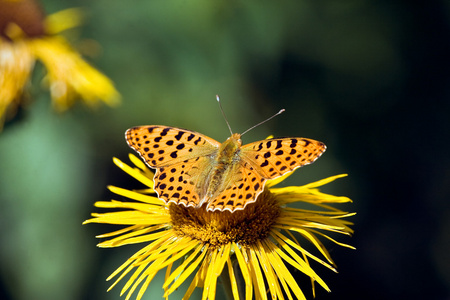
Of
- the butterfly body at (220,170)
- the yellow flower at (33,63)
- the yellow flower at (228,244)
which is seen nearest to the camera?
the yellow flower at (228,244)

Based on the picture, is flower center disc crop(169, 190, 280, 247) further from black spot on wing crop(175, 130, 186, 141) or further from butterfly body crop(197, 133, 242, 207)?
black spot on wing crop(175, 130, 186, 141)

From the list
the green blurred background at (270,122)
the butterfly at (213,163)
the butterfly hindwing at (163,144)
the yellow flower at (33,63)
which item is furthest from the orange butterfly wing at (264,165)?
the yellow flower at (33,63)

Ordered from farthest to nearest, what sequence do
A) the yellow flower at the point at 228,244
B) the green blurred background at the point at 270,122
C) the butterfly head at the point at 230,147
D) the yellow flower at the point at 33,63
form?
the green blurred background at the point at 270,122 < the yellow flower at the point at 33,63 < the butterfly head at the point at 230,147 < the yellow flower at the point at 228,244

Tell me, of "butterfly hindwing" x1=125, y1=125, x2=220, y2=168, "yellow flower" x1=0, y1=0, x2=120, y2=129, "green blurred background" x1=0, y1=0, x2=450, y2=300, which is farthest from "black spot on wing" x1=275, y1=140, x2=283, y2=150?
"yellow flower" x1=0, y1=0, x2=120, y2=129

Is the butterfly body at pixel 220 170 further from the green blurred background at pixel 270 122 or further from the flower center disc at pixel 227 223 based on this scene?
the green blurred background at pixel 270 122

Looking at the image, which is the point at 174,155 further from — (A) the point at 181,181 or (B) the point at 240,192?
(B) the point at 240,192

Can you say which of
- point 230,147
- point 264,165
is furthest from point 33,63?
point 264,165

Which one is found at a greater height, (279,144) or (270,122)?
(279,144)

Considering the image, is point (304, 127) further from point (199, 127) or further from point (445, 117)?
point (445, 117)
